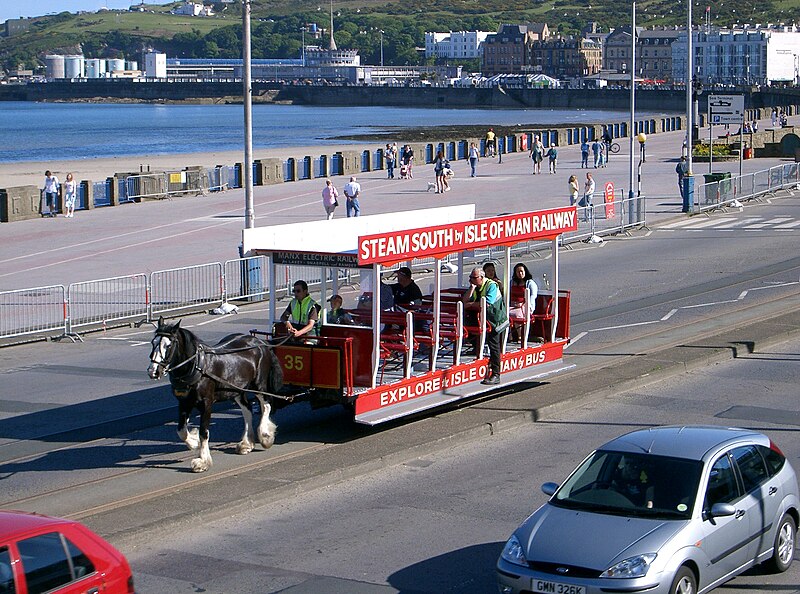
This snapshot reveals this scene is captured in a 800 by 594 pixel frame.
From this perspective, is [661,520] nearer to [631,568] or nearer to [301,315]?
[631,568]

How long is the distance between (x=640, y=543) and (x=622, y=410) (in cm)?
814

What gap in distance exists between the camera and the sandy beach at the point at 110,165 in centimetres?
7225

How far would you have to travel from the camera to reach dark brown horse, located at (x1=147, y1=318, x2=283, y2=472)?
13.1 m

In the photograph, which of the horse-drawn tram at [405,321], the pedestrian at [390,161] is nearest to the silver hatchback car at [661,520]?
the horse-drawn tram at [405,321]

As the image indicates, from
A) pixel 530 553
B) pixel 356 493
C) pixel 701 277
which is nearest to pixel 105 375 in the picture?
pixel 356 493

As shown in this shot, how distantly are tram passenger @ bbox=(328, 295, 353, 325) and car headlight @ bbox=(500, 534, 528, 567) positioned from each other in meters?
6.89

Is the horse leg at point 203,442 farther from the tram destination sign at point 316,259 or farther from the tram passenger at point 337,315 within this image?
the tram passenger at point 337,315

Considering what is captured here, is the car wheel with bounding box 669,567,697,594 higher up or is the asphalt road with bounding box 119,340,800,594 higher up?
the car wheel with bounding box 669,567,697,594

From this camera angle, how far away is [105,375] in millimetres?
20391

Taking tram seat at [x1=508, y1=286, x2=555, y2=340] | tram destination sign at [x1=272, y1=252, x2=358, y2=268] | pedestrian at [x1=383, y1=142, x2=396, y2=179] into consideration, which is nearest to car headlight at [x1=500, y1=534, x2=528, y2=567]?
tram destination sign at [x1=272, y1=252, x2=358, y2=268]

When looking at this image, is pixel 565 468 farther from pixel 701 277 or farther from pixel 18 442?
pixel 701 277

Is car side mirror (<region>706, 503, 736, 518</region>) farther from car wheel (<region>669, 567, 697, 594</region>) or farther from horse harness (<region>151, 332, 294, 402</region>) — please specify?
horse harness (<region>151, 332, 294, 402</region>)

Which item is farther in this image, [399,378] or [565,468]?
[399,378]

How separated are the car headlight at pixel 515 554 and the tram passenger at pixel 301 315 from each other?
6.19 metres
